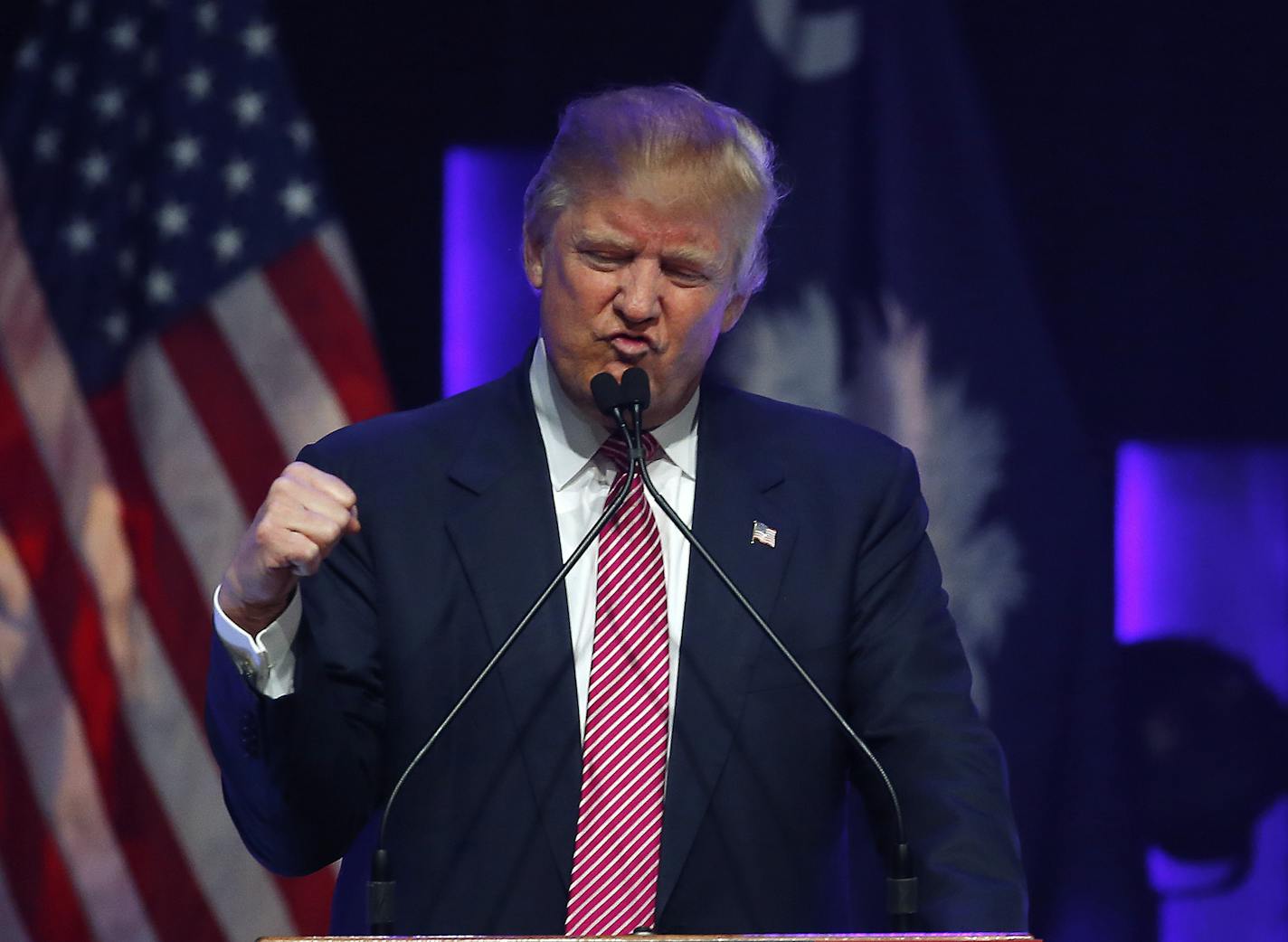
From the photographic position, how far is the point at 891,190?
106 inches

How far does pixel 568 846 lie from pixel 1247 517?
163cm

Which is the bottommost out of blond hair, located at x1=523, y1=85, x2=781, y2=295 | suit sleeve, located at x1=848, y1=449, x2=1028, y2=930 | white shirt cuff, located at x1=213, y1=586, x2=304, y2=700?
suit sleeve, located at x1=848, y1=449, x2=1028, y2=930

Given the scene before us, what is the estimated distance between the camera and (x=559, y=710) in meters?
1.63

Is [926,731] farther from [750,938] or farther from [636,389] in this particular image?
[750,938]

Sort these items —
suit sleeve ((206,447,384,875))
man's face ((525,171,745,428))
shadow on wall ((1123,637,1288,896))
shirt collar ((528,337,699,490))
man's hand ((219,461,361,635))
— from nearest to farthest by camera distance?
man's hand ((219,461,361,635))
suit sleeve ((206,447,384,875))
man's face ((525,171,745,428))
shirt collar ((528,337,699,490))
shadow on wall ((1123,637,1288,896))

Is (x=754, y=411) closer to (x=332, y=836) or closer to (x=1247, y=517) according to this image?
(x=332, y=836)

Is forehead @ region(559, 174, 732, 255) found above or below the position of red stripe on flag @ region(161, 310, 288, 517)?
above

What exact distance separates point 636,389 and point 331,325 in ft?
4.53

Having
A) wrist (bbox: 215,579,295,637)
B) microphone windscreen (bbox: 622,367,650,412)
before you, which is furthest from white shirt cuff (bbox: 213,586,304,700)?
microphone windscreen (bbox: 622,367,650,412)

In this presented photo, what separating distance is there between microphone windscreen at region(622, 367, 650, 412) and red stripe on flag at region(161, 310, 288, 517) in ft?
4.44

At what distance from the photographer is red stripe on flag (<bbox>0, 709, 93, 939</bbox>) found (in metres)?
2.63

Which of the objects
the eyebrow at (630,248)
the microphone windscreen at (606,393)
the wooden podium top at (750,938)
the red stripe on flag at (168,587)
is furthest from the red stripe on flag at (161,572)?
the wooden podium top at (750,938)

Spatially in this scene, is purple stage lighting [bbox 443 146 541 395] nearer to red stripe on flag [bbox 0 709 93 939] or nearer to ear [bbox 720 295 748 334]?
ear [bbox 720 295 748 334]

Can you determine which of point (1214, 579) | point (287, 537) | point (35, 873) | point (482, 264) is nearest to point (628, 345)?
point (287, 537)
